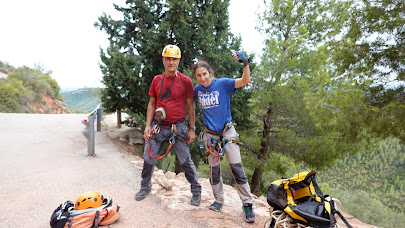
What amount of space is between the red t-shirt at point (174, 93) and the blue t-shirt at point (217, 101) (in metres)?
0.31

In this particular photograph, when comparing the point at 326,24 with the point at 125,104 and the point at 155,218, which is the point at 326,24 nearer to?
the point at 125,104

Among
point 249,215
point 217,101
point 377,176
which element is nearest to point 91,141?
point 217,101

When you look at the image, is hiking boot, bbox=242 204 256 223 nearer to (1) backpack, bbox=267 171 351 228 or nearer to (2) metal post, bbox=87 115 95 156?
(1) backpack, bbox=267 171 351 228

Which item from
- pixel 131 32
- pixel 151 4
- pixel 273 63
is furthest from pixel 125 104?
pixel 273 63

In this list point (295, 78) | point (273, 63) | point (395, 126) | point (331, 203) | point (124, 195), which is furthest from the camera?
point (273, 63)

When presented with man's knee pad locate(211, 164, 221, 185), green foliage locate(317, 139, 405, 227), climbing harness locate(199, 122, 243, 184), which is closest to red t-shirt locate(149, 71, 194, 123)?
climbing harness locate(199, 122, 243, 184)

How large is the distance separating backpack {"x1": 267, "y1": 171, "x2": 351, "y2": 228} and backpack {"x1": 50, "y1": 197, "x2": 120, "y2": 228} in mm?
1768

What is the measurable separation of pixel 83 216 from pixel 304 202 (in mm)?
2293

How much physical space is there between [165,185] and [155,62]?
20.0 feet

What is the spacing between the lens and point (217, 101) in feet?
9.45

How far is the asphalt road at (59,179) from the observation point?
9.67 feet

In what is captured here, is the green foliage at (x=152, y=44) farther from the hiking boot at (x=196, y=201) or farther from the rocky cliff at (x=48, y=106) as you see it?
the rocky cliff at (x=48, y=106)

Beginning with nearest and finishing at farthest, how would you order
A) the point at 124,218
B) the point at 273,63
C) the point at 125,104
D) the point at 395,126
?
1. the point at 124,218
2. the point at 395,126
3. the point at 273,63
4. the point at 125,104

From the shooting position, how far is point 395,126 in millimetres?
4449
